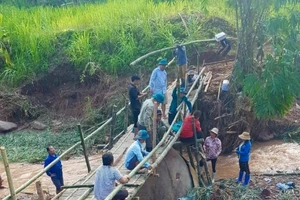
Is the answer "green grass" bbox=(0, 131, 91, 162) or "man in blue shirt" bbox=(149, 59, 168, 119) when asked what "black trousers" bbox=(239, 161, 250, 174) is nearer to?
"man in blue shirt" bbox=(149, 59, 168, 119)

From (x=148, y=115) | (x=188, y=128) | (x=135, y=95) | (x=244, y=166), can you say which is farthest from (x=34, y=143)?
(x=244, y=166)

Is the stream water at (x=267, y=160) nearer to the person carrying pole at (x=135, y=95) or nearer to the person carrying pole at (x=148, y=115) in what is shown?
the person carrying pole at (x=135, y=95)

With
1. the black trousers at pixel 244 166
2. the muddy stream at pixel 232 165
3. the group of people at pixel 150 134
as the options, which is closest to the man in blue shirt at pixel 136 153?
the group of people at pixel 150 134

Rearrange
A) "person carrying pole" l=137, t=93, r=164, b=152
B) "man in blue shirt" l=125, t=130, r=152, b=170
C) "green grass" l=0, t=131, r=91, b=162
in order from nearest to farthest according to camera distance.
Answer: "man in blue shirt" l=125, t=130, r=152, b=170 < "person carrying pole" l=137, t=93, r=164, b=152 < "green grass" l=0, t=131, r=91, b=162

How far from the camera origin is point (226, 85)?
40.5 feet

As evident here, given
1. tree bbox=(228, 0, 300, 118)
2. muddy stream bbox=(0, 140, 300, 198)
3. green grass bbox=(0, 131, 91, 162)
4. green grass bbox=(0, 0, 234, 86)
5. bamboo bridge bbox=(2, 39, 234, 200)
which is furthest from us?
green grass bbox=(0, 0, 234, 86)

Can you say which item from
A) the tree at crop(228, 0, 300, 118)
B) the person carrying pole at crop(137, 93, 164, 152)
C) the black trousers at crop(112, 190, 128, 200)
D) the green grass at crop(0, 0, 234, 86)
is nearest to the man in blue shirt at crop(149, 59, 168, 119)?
the person carrying pole at crop(137, 93, 164, 152)

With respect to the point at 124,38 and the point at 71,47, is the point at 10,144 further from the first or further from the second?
the point at 124,38

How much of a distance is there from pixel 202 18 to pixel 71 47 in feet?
14.6

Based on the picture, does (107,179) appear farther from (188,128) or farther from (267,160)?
(267,160)

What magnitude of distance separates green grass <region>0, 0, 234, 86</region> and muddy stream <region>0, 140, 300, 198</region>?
13.6 feet

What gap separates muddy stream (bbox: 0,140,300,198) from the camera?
10995 millimetres

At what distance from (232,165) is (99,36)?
6593mm

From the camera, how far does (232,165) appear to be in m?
11.6
